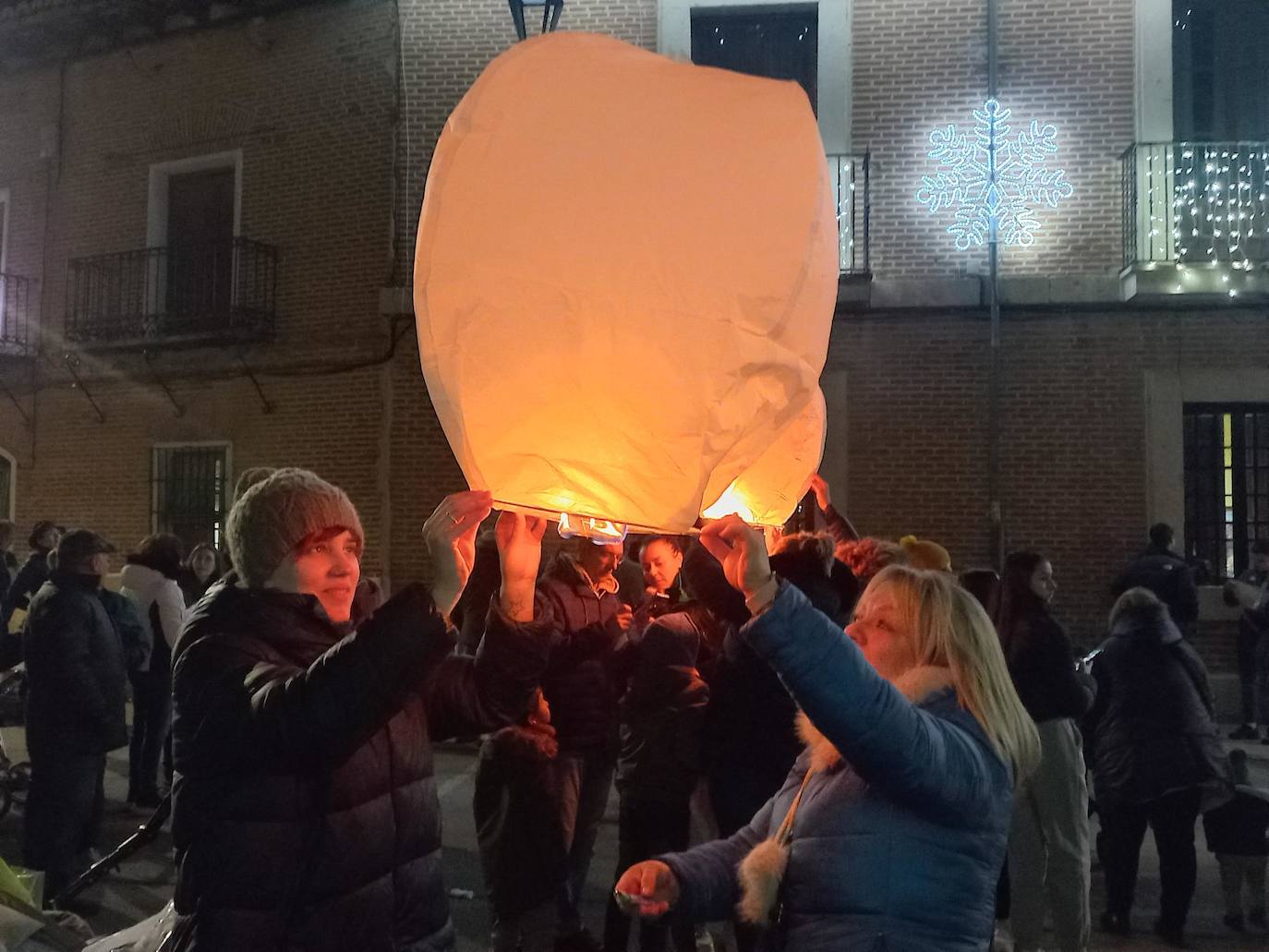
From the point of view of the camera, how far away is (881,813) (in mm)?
1867

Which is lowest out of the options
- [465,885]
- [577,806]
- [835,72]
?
[465,885]

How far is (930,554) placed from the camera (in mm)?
4703

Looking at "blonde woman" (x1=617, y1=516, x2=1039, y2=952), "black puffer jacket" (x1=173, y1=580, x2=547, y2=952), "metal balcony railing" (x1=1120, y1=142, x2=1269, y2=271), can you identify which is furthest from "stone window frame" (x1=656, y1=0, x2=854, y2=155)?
"black puffer jacket" (x1=173, y1=580, x2=547, y2=952)

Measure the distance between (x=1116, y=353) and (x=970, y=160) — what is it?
87.9 inches

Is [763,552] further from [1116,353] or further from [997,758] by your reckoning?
[1116,353]

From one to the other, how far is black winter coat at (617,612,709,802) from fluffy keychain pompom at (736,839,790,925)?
6.80 feet

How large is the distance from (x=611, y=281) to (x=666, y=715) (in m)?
2.73

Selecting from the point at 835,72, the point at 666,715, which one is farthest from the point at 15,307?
the point at 666,715

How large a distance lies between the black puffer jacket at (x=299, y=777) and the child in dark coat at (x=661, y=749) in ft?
7.27

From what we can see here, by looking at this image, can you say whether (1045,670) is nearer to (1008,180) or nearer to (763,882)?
(763,882)

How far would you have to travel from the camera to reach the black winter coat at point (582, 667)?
13.9 feet

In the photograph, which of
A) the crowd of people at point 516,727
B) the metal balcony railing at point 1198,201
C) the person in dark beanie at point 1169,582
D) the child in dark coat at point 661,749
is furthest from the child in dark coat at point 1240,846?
the metal balcony railing at point 1198,201

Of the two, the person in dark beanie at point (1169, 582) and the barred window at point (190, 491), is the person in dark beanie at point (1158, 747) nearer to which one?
the person in dark beanie at point (1169, 582)

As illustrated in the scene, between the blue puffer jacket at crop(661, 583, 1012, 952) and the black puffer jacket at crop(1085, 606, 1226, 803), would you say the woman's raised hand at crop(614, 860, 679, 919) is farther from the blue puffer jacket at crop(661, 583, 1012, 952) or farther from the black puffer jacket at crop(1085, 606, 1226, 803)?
the black puffer jacket at crop(1085, 606, 1226, 803)
